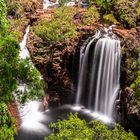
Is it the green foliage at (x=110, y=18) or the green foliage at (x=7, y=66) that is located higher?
the green foliage at (x=110, y=18)

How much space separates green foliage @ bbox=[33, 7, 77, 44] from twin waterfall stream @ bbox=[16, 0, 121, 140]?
143cm

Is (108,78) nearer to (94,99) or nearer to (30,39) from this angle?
(94,99)

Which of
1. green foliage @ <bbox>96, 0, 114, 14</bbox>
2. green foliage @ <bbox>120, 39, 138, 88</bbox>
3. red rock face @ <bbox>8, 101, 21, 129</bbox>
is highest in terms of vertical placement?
green foliage @ <bbox>96, 0, 114, 14</bbox>

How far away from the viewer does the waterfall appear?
90.4 ft

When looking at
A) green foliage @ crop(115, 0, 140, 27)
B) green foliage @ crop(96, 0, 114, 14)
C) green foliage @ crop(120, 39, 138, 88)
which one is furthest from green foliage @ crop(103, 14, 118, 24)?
green foliage @ crop(120, 39, 138, 88)

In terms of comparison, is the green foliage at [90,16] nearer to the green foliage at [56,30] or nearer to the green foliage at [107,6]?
the green foliage at [107,6]

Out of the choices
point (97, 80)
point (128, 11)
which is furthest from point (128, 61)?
point (128, 11)

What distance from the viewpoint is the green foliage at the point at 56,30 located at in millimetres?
28062

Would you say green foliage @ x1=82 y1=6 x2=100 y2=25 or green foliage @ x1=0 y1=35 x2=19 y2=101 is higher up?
green foliage @ x1=82 y1=6 x2=100 y2=25

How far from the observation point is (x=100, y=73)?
27859 mm

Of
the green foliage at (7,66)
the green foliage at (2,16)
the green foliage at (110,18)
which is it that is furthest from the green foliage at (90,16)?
the green foliage at (2,16)

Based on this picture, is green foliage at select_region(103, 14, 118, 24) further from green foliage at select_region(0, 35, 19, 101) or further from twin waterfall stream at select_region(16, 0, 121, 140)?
green foliage at select_region(0, 35, 19, 101)

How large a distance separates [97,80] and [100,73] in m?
0.56

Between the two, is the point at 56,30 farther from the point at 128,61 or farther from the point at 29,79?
the point at 29,79
